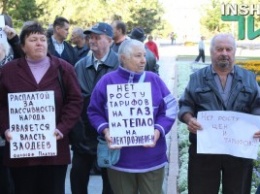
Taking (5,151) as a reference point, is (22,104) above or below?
above

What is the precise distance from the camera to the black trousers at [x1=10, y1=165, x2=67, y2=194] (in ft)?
13.5

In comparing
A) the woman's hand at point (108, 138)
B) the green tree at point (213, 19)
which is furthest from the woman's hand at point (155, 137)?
the green tree at point (213, 19)

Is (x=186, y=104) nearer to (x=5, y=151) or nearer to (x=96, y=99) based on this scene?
(x=96, y=99)

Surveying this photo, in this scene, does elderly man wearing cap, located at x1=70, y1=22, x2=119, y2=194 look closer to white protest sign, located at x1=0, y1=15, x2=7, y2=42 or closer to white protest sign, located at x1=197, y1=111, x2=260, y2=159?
white protest sign, located at x1=0, y1=15, x2=7, y2=42

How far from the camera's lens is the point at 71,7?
47.2m

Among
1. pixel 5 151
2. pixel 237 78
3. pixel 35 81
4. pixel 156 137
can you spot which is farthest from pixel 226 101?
pixel 5 151

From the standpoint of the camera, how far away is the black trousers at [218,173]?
13.5ft

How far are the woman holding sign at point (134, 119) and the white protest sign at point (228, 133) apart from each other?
28 cm

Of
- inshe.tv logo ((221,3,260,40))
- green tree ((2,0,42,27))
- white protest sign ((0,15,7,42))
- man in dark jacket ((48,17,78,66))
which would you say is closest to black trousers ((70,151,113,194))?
white protest sign ((0,15,7,42))

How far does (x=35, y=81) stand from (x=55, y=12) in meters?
44.2

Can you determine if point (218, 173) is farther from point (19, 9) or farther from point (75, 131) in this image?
point (19, 9)

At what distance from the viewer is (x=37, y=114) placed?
398 centimetres

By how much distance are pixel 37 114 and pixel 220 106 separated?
1.39 metres

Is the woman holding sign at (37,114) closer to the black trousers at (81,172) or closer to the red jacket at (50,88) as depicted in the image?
the red jacket at (50,88)
